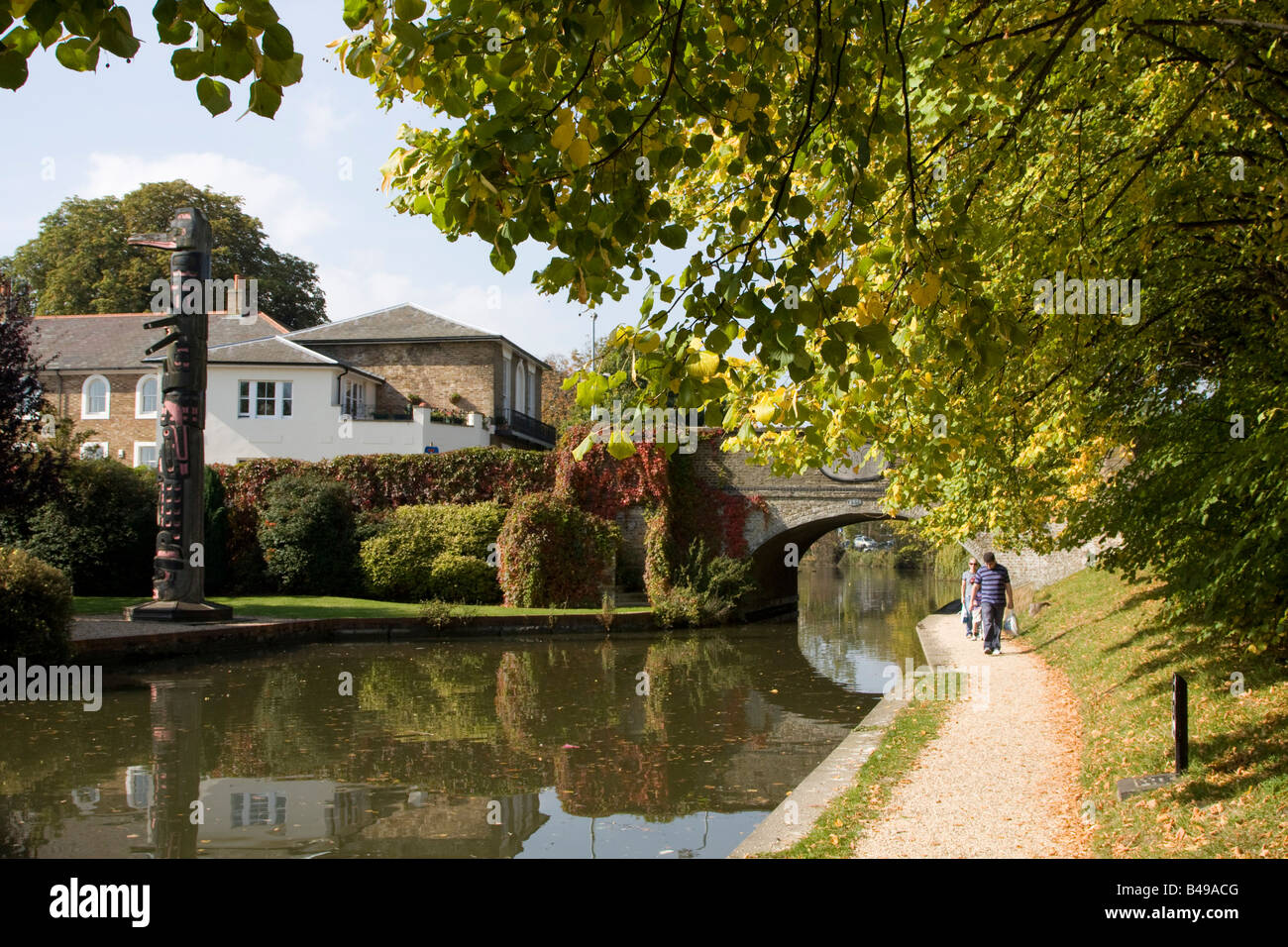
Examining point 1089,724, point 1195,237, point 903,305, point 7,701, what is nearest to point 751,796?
point 1089,724

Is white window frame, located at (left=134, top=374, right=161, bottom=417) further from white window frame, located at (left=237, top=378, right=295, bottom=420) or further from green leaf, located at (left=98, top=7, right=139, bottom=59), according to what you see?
green leaf, located at (left=98, top=7, right=139, bottom=59)

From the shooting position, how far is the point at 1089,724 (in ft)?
31.9

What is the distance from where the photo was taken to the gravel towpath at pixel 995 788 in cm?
600

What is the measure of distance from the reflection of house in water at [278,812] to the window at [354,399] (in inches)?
1083

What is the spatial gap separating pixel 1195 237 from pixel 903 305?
501cm

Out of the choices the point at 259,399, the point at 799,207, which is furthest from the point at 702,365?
the point at 259,399

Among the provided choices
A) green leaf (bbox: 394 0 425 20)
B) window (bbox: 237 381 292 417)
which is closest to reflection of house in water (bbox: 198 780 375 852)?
green leaf (bbox: 394 0 425 20)

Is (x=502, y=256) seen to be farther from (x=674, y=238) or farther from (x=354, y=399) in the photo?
(x=354, y=399)

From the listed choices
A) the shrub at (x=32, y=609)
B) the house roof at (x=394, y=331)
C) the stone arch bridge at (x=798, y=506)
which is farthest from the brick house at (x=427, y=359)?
the shrub at (x=32, y=609)

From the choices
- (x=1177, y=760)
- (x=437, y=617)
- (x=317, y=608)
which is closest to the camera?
(x=1177, y=760)

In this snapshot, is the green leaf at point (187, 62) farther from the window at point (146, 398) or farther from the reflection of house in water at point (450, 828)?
the window at point (146, 398)

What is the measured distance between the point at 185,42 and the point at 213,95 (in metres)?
0.19

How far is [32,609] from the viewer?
42.1 feet
